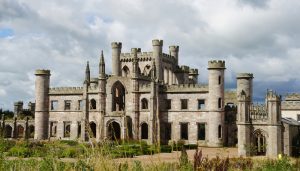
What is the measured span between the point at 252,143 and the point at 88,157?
31421 millimetres

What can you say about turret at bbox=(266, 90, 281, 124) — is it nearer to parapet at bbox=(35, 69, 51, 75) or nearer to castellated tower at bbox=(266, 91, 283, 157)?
castellated tower at bbox=(266, 91, 283, 157)

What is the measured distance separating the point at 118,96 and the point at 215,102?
14.3 meters

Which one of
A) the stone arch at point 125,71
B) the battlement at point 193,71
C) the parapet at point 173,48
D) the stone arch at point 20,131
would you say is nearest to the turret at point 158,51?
the stone arch at point 125,71

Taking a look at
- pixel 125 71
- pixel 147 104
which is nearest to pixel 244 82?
pixel 147 104

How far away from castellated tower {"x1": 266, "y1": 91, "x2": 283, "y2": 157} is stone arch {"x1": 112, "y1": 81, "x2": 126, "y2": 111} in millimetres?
23272

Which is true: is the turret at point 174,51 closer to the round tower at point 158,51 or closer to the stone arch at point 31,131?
the round tower at point 158,51

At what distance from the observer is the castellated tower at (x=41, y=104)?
59469 mm

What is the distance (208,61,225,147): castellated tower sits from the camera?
1927 inches

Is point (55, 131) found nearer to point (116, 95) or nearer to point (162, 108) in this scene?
point (116, 95)

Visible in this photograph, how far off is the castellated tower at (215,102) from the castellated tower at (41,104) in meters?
23.6

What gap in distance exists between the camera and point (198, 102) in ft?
168

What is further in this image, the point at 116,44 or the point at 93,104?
the point at 116,44

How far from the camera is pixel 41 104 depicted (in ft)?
196

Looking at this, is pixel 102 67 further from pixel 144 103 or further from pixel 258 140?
pixel 258 140
